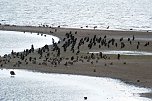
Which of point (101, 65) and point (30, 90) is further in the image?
point (101, 65)

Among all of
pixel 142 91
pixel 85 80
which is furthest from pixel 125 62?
pixel 142 91

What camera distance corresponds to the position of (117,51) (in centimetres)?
5925

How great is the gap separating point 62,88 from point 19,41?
30.7 meters

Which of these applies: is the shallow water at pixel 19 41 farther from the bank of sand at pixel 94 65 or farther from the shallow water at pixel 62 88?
the shallow water at pixel 62 88

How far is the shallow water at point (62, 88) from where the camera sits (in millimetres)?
36312

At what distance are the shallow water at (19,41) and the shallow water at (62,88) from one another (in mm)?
15012

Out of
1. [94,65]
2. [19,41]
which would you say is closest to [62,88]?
[94,65]

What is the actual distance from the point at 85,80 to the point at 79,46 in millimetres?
19418

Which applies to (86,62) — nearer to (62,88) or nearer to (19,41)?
(62,88)

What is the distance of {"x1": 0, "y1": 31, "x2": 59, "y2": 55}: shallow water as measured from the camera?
203 feet

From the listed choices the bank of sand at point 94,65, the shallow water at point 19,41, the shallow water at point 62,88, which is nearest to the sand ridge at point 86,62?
the bank of sand at point 94,65

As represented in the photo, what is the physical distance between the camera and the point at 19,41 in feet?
227

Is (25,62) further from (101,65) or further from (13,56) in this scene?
(101,65)

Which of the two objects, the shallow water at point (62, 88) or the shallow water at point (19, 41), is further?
the shallow water at point (19, 41)
